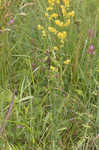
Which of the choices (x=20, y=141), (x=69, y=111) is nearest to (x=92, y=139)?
(x=69, y=111)

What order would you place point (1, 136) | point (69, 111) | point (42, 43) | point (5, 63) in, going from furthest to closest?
1. point (42, 43)
2. point (5, 63)
3. point (69, 111)
4. point (1, 136)

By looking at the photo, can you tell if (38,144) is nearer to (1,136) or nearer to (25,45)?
(1,136)

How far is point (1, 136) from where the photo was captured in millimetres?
1474

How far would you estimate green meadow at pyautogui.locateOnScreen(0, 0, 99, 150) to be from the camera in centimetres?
160

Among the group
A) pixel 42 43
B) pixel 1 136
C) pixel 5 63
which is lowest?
pixel 1 136

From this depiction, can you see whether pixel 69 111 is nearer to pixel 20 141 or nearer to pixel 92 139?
pixel 92 139

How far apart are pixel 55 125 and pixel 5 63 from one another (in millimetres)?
666

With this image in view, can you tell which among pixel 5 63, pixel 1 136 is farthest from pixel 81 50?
pixel 1 136

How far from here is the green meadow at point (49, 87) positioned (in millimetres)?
1597

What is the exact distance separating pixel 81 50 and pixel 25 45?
0.51 meters

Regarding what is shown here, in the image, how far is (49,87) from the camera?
170 cm

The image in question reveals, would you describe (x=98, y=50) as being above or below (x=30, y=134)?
above

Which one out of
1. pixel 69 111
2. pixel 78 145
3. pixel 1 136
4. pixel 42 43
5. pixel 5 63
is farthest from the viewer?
pixel 42 43

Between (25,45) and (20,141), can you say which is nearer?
(20,141)
